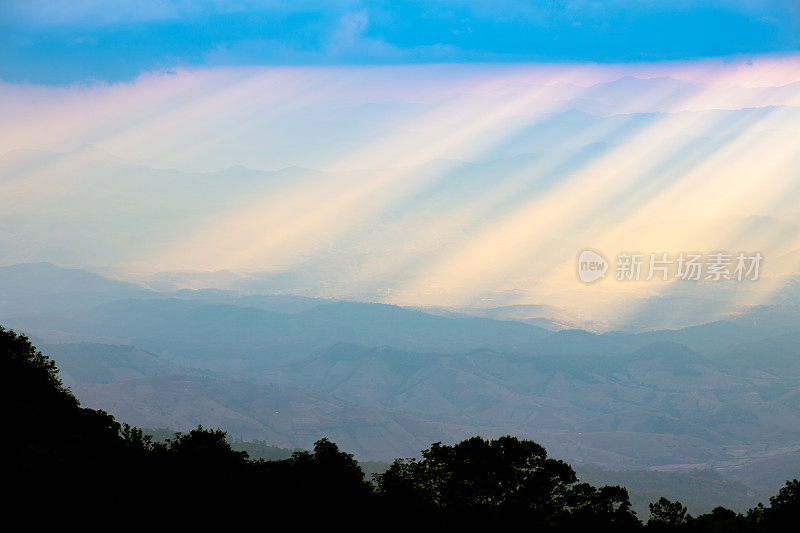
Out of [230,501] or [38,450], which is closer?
[38,450]

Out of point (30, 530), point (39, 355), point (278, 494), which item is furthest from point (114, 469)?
point (39, 355)

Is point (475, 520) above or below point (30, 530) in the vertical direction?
above

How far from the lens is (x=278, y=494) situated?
6334cm

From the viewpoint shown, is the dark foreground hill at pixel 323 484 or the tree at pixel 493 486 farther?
the tree at pixel 493 486

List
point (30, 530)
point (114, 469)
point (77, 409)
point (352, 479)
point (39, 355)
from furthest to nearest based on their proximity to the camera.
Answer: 1. point (39, 355)
2. point (77, 409)
3. point (352, 479)
4. point (114, 469)
5. point (30, 530)

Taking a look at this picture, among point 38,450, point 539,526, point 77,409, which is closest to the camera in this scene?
point 38,450

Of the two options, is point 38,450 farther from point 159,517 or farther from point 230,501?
point 230,501

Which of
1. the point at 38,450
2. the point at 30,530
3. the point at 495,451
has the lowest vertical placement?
the point at 30,530

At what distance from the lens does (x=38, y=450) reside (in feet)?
176

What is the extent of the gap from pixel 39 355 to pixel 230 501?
50.4 metres

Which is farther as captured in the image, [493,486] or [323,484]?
[493,486]

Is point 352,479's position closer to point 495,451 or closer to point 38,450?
point 495,451

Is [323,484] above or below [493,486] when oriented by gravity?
below

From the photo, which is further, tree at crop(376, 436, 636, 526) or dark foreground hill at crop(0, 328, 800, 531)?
tree at crop(376, 436, 636, 526)
